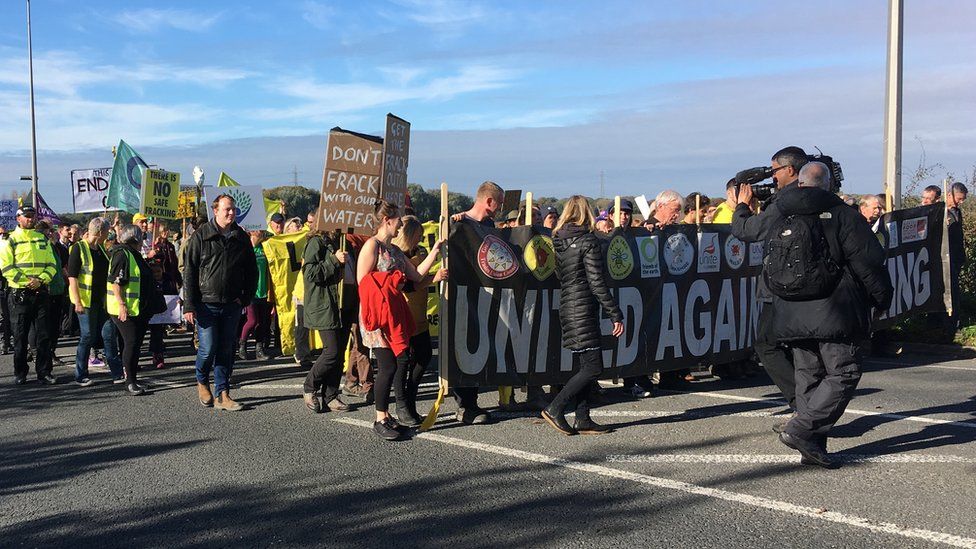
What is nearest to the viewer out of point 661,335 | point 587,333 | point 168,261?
point 587,333

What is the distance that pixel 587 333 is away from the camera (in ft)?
21.9

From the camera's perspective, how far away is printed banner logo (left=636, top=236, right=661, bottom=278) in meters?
8.25

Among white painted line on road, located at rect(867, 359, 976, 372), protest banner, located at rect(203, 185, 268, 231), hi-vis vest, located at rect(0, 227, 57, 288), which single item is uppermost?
protest banner, located at rect(203, 185, 268, 231)

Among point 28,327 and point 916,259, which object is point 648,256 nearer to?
point 916,259

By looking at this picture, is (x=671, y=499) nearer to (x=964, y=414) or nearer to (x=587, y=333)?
(x=587, y=333)

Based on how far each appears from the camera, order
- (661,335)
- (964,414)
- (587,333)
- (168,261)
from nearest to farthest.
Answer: (587,333), (964,414), (661,335), (168,261)

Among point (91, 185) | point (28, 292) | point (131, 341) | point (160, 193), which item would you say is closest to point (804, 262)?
point (131, 341)

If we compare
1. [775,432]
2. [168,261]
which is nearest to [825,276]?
[775,432]

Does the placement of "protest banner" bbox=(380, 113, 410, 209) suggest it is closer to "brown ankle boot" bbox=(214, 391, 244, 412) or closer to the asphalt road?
the asphalt road

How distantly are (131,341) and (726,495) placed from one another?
6.42 metres

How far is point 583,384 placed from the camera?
22.2 feet

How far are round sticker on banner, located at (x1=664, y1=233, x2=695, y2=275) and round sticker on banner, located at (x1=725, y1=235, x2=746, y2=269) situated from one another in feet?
1.85

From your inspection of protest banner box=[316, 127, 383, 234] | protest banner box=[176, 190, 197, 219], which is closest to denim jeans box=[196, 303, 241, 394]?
protest banner box=[316, 127, 383, 234]

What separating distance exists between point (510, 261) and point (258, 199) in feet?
30.7
